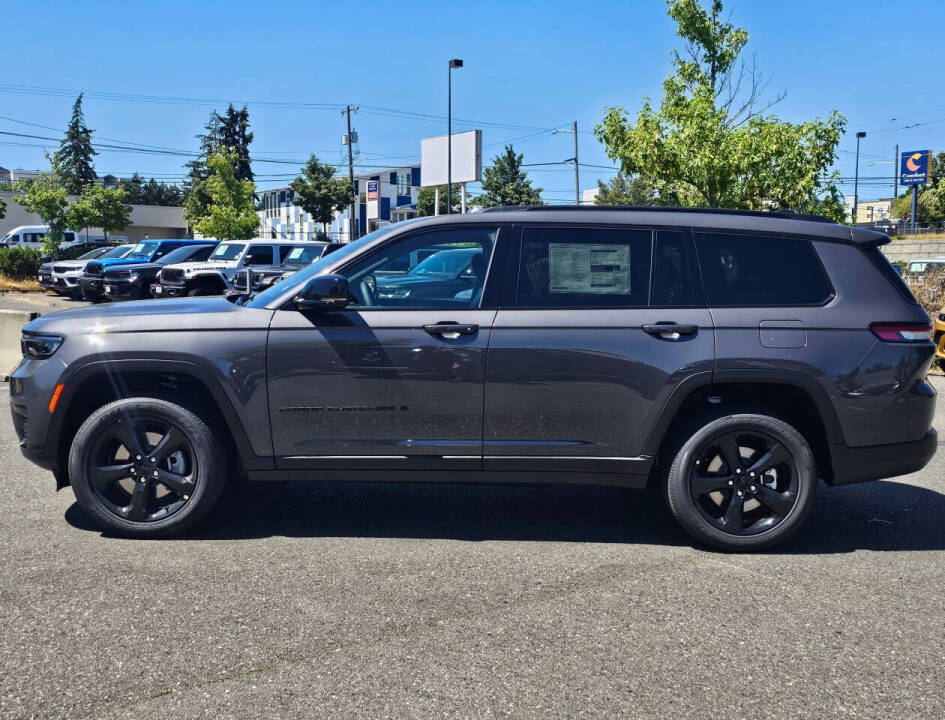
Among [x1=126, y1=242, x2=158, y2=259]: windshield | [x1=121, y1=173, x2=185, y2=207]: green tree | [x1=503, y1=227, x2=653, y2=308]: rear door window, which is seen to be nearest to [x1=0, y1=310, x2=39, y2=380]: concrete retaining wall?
[x1=503, y1=227, x2=653, y2=308]: rear door window

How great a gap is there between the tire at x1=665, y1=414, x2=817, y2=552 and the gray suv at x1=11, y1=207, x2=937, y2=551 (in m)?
0.01

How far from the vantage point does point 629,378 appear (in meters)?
4.70

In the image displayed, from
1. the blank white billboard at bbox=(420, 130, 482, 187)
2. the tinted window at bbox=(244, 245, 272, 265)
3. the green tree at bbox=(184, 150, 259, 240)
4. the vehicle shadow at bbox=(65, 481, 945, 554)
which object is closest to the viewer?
the vehicle shadow at bbox=(65, 481, 945, 554)

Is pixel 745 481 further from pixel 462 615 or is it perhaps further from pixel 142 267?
pixel 142 267

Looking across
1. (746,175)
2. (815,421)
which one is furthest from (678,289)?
(746,175)

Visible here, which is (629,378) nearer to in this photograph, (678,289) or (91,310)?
(678,289)

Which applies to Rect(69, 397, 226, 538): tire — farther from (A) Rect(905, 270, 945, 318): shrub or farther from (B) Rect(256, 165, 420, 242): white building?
(B) Rect(256, 165, 420, 242): white building

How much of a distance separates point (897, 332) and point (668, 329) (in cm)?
122

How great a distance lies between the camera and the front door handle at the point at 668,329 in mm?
4719

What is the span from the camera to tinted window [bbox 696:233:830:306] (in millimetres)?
4840

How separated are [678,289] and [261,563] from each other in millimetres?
2575

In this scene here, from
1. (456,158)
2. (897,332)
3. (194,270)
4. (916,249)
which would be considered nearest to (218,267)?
(194,270)

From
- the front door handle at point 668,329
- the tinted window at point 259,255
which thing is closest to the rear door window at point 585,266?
the front door handle at point 668,329

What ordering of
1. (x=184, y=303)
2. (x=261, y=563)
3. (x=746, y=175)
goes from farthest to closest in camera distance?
(x=746, y=175) < (x=184, y=303) < (x=261, y=563)
